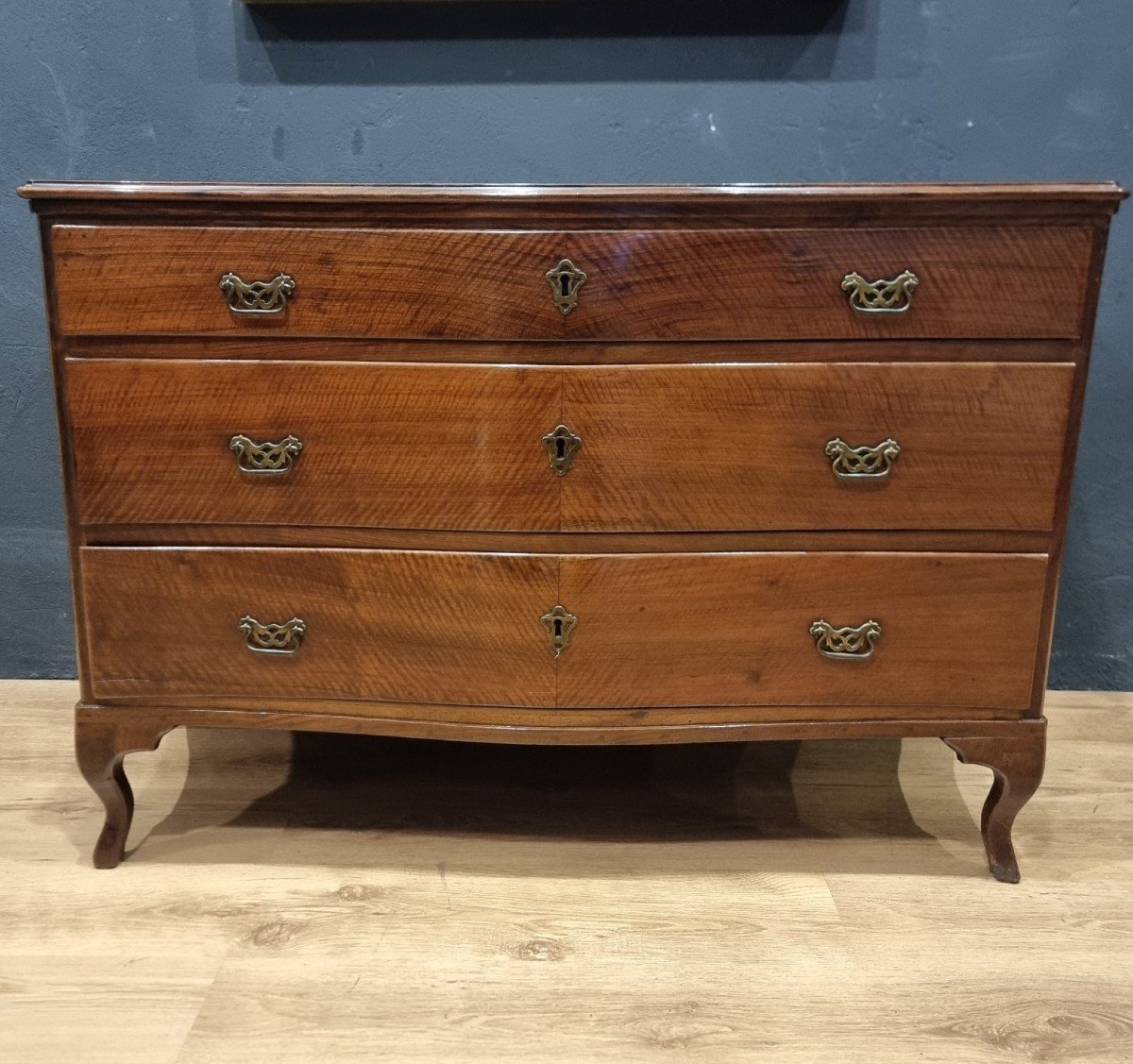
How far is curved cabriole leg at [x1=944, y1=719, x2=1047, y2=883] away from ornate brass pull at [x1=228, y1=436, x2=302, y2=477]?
1.08 m

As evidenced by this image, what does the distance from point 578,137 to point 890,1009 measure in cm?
162

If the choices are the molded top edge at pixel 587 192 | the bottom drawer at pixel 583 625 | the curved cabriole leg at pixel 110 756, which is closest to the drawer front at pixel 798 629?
the bottom drawer at pixel 583 625

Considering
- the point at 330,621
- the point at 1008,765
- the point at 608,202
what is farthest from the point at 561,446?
the point at 1008,765

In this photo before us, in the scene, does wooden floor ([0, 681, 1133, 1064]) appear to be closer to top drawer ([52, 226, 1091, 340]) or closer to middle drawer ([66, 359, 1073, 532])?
middle drawer ([66, 359, 1073, 532])

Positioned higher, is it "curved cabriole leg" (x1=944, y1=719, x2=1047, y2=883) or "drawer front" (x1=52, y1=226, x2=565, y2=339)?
"drawer front" (x1=52, y1=226, x2=565, y2=339)

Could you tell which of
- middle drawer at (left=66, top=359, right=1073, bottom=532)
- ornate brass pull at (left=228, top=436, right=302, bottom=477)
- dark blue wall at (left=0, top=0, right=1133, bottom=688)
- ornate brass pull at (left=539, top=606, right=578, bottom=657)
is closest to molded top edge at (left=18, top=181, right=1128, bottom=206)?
middle drawer at (left=66, top=359, right=1073, bottom=532)

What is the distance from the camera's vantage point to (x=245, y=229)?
144 centimetres

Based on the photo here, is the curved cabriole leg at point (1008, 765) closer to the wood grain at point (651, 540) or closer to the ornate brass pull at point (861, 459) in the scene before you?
the wood grain at point (651, 540)

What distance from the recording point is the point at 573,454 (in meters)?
1.48

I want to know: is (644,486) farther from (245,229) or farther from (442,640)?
(245,229)

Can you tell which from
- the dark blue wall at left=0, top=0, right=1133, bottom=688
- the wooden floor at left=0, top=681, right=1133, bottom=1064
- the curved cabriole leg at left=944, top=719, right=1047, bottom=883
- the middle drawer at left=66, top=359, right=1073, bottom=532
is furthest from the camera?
the dark blue wall at left=0, top=0, right=1133, bottom=688

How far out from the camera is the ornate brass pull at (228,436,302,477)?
1.49 meters

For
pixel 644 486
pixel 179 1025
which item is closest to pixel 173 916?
pixel 179 1025

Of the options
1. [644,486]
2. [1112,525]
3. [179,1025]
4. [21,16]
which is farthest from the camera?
[1112,525]
